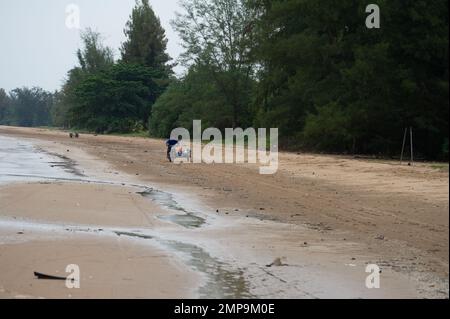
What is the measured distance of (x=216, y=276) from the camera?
779 cm

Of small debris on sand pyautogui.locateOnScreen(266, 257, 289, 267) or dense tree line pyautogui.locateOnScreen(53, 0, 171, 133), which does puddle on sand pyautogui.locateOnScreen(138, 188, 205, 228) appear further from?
dense tree line pyautogui.locateOnScreen(53, 0, 171, 133)

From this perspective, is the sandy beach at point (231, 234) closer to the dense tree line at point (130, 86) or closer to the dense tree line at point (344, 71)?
the dense tree line at point (344, 71)

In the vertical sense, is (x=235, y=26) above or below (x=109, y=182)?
above

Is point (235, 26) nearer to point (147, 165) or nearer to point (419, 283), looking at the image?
point (147, 165)

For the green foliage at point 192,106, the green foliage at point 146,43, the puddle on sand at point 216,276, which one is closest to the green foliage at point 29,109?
the green foliage at point 146,43

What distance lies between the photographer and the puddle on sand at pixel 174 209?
1241cm

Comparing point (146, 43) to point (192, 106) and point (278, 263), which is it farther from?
point (278, 263)

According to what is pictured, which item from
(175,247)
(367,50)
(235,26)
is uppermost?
(235,26)

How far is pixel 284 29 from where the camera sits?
35.2m

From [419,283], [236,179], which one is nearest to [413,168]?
[236,179]

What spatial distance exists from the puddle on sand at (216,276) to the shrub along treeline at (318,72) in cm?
310

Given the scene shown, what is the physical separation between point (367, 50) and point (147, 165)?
34.6 feet

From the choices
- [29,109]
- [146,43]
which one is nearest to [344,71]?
→ [146,43]
